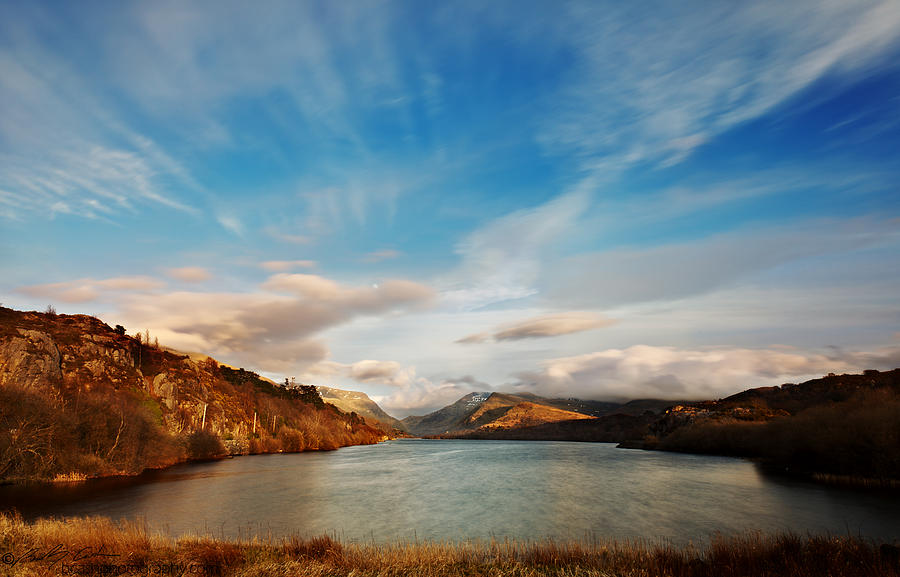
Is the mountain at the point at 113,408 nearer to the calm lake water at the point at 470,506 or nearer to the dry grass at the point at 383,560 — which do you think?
the calm lake water at the point at 470,506

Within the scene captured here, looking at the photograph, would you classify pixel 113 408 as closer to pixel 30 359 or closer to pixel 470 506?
pixel 30 359

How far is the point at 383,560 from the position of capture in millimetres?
17562

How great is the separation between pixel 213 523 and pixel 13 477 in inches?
1176

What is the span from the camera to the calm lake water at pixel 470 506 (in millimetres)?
30781

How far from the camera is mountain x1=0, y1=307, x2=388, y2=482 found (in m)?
47.7

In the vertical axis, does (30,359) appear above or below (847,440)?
above

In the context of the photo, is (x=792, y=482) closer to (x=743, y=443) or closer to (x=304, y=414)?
(x=743, y=443)

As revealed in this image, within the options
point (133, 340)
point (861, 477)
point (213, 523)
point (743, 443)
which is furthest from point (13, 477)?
point (743, 443)

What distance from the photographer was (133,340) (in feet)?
377

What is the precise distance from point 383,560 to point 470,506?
87.0 feet

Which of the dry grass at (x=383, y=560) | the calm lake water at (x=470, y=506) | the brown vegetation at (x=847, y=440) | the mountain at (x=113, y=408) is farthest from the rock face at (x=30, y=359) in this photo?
the brown vegetation at (x=847, y=440)

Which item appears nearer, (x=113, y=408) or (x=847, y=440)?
(x=847, y=440)

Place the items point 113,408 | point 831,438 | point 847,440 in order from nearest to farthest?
point 847,440, point 831,438, point 113,408

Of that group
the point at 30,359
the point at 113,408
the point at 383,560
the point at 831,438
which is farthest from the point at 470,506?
the point at 30,359
